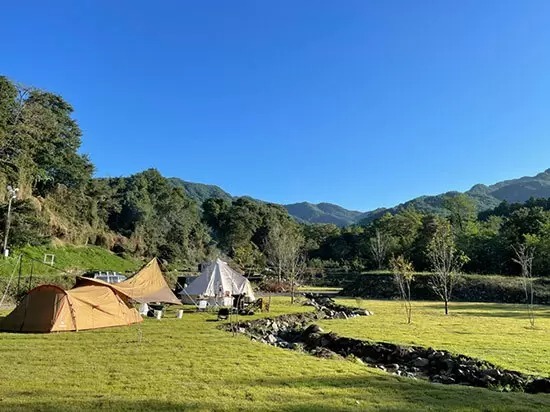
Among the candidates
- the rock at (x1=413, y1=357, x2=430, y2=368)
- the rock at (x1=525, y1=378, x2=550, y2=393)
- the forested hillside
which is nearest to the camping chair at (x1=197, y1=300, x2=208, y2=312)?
the rock at (x1=413, y1=357, x2=430, y2=368)

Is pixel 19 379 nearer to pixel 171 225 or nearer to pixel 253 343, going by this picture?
pixel 253 343

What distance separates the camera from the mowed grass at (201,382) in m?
7.28

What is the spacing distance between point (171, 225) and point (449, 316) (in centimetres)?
5054

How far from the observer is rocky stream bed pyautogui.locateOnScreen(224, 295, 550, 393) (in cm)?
995

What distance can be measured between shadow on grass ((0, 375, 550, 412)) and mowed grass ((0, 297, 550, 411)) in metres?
0.02

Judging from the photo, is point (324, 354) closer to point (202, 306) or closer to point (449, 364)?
point (449, 364)

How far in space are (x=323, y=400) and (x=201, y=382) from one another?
8.29 feet

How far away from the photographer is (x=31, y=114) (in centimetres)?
4009

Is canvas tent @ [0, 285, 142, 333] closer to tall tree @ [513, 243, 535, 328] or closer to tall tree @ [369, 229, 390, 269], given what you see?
tall tree @ [513, 243, 535, 328]

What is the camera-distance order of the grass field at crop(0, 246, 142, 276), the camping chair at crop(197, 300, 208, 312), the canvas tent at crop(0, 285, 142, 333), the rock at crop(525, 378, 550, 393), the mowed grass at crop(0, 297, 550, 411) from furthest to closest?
1. the grass field at crop(0, 246, 142, 276)
2. the camping chair at crop(197, 300, 208, 312)
3. the canvas tent at crop(0, 285, 142, 333)
4. the rock at crop(525, 378, 550, 393)
5. the mowed grass at crop(0, 297, 550, 411)

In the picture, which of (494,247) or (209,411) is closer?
(209,411)

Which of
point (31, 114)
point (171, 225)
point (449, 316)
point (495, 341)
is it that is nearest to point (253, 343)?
point (495, 341)

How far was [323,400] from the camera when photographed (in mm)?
7566

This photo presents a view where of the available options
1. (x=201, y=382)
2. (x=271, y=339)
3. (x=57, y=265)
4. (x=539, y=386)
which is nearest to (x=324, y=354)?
(x=271, y=339)
